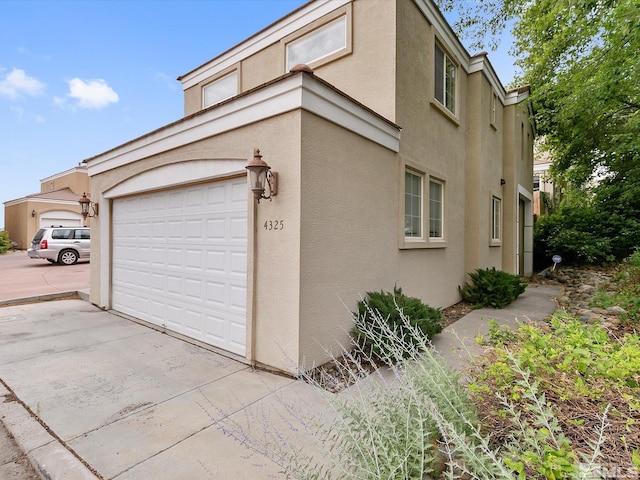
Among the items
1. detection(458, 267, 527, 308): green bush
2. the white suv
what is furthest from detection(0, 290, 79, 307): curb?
detection(458, 267, 527, 308): green bush

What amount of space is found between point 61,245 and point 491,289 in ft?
57.6

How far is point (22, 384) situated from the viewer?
11.8 feet

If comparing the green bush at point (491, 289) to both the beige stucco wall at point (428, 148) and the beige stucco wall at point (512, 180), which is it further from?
the beige stucco wall at point (512, 180)

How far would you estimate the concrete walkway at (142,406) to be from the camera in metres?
2.35

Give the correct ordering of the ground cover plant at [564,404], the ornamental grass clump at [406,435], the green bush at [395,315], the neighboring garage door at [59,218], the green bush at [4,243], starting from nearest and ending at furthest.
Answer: the ground cover plant at [564,404] → the ornamental grass clump at [406,435] → the green bush at [395,315] → the green bush at [4,243] → the neighboring garage door at [59,218]

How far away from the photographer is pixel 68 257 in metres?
14.8

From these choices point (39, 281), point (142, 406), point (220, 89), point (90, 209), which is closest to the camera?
point (142, 406)

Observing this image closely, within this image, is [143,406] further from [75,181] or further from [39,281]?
[75,181]

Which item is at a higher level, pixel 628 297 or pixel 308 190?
pixel 308 190

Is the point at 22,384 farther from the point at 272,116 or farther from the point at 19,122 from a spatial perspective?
the point at 19,122

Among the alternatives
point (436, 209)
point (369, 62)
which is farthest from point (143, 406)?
point (436, 209)

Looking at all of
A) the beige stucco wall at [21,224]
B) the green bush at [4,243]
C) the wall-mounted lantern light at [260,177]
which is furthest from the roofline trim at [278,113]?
the green bush at [4,243]

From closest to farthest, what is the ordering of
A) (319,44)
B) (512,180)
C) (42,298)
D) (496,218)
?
(319,44) → (42,298) → (496,218) → (512,180)

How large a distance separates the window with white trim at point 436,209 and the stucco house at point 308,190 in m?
0.05
